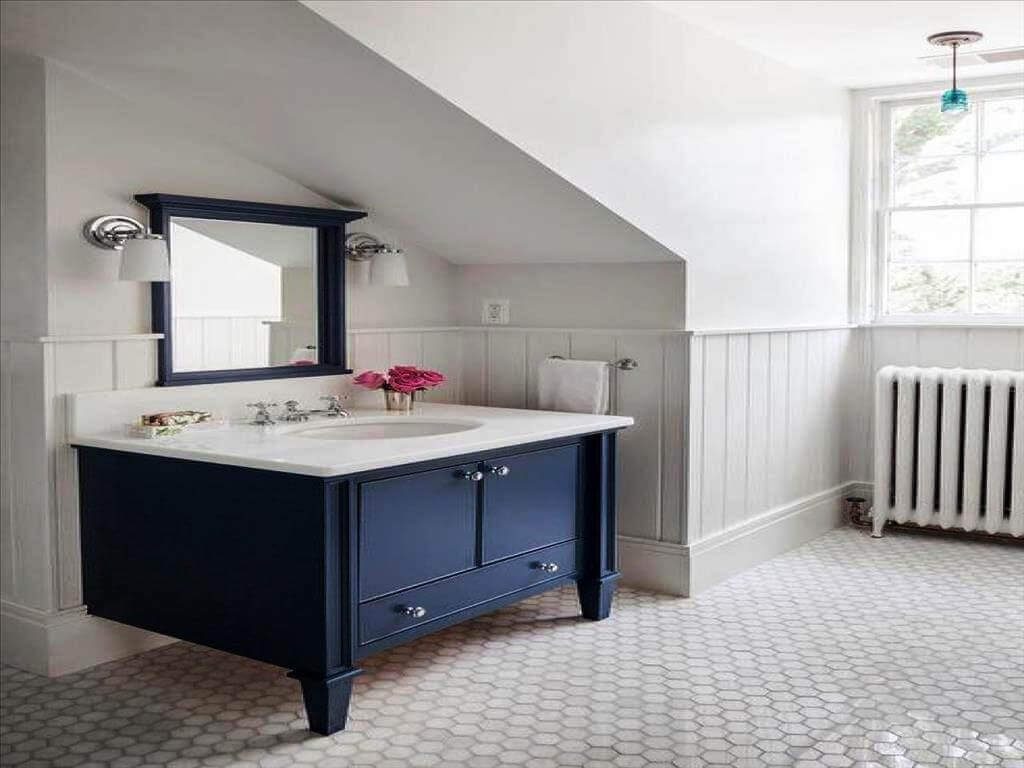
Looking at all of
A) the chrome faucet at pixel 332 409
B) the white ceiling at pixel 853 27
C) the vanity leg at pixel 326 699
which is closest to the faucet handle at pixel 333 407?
the chrome faucet at pixel 332 409

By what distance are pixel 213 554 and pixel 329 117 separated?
3.99ft

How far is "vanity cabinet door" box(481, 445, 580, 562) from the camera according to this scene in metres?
3.27

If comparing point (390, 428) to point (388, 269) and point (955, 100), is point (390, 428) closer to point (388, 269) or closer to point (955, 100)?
point (388, 269)

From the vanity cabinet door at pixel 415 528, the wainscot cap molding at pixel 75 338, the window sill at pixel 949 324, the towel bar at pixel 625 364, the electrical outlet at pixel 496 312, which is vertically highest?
the electrical outlet at pixel 496 312

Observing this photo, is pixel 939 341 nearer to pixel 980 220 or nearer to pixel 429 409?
pixel 980 220

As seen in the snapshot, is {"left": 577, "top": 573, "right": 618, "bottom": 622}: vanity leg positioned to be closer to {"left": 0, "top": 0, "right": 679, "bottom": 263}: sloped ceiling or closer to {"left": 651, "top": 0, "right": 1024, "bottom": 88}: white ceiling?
{"left": 0, "top": 0, "right": 679, "bottom": 263}: sloped ceiling

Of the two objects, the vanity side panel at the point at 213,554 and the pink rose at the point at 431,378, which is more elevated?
the pink rose at the point at 431,378

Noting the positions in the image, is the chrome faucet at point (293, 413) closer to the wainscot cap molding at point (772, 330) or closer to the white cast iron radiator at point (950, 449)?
the wainscot cap molding at point (772, 330)

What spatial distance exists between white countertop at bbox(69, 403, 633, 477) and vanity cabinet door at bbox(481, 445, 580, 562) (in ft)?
0.24

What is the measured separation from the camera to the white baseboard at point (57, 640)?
3.18 m

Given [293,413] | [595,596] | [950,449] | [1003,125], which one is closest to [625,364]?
[595,596]

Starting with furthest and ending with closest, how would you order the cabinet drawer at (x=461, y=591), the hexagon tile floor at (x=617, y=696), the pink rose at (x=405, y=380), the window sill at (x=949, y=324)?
the window sill at (x=949, y=324) < the pink rose at (x=405, y=380) < the cabinet drawer at (x=461, y=591) < the hexagon tile floor at (x=617, y=696)

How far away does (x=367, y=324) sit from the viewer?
4043 mm

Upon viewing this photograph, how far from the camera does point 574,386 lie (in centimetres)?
401
